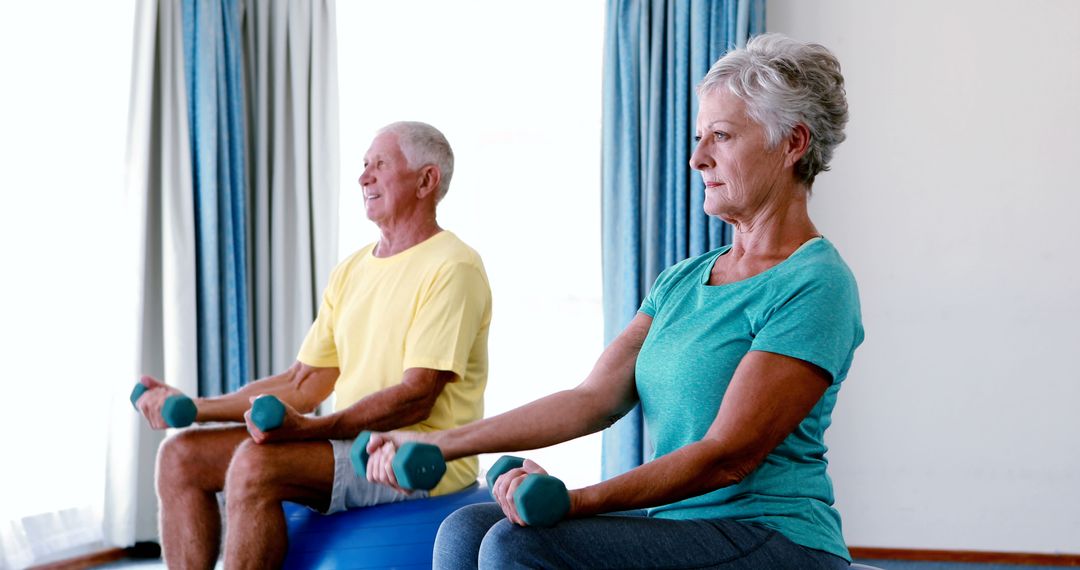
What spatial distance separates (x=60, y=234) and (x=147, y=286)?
32 centimetres

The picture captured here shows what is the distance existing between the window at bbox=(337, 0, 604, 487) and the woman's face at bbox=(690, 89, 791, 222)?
219cm

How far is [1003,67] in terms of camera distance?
3.32 metres

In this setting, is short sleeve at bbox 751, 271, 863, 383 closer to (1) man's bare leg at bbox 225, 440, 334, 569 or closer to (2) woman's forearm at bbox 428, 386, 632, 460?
(2) woman's forearm at bbox 428, 386, 632, 460

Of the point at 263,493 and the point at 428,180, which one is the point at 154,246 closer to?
the point at 428,180

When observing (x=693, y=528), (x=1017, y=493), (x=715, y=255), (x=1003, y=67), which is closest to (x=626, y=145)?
(x=1003, y=67)

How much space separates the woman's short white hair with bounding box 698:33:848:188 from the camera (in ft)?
4.68

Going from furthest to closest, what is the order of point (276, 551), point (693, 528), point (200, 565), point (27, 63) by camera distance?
1. point (27, 63)
2. point (200, 565)
3. point (276, 551)
4. point (693, 528)

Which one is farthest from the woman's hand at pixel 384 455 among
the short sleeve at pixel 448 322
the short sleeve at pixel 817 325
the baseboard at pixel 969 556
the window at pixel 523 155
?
the baseboard at pixel 969 556

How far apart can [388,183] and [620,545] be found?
4.58ft

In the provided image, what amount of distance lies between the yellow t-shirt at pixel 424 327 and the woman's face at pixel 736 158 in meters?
0.84

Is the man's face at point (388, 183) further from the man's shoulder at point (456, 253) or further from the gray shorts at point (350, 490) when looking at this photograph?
the gray shorts at point (350, 490)

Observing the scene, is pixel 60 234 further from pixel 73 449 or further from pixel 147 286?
pixel 73 449

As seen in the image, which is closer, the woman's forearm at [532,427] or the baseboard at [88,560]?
the woman's forearm at [532,427]

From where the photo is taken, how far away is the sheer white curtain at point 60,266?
308cm
